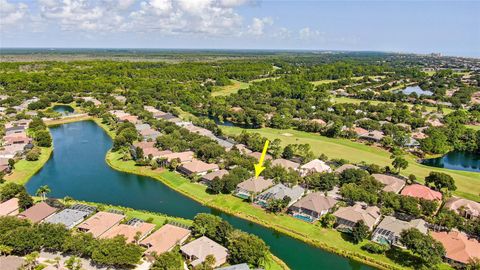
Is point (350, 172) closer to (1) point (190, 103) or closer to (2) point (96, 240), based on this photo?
(2) point (96, 240)

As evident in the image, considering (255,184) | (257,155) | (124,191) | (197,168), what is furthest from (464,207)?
(124,191)

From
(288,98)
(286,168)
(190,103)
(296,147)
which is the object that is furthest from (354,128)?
(190,103)

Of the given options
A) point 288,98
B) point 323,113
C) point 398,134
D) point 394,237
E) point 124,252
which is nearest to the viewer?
point 124,252

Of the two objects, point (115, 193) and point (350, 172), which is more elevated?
point (350, 172)

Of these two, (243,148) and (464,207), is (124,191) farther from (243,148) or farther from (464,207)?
(464,207)

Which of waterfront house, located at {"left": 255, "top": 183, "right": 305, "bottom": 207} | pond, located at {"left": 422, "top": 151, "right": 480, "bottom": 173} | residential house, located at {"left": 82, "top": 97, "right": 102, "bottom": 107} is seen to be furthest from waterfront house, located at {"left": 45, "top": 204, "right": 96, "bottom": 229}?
residential house, located at {"left": 82, "top": 97, "right": 102, "bottom": 107}

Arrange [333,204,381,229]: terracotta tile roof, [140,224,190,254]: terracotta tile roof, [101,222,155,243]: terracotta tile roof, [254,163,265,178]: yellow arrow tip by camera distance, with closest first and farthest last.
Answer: [140,224,190,254]: terracotta tile roof
[101,222,155,243]: terracotta tile roof
[333,204,381,229]: terracotta tile roof
[254,163,265,178]: yellow arrow tip

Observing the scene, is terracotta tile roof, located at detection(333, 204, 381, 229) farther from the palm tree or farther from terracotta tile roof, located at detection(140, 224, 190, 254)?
the palm tree
